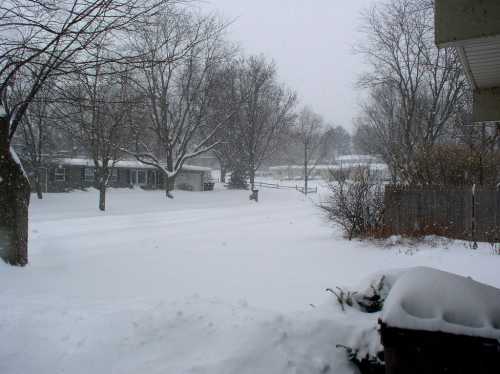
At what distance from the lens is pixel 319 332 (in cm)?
354

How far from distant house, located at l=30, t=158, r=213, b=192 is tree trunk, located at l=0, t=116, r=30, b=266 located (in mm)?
24147

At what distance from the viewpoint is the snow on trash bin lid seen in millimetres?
2266

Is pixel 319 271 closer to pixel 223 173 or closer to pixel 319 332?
pixel 319 332

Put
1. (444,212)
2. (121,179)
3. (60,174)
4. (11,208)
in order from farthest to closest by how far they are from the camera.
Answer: (121,179) < (60,174) < (444,212) < (11,208)

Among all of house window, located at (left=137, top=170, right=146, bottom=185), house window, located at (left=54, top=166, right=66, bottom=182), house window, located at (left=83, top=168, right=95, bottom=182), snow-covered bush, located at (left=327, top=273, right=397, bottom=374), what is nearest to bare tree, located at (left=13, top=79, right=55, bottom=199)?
house window, located at (left=54, top=166, right=66, bottom=182)

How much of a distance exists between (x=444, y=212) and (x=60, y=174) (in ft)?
110

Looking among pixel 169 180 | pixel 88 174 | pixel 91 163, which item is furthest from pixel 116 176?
pixel 169 180

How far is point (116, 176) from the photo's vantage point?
39406 mm

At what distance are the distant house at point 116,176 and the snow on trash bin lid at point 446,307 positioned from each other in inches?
1182

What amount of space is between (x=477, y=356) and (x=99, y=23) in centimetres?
626

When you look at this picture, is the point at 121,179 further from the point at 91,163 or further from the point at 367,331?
the point at 367,331

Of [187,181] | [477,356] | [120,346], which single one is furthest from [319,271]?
[187,181]

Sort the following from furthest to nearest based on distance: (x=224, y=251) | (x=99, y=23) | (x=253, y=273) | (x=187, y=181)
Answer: (x=187, y=181), (x=224, y=251), (x=253, y=273), (x=99, y=23)

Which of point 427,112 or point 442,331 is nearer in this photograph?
point 442,331
